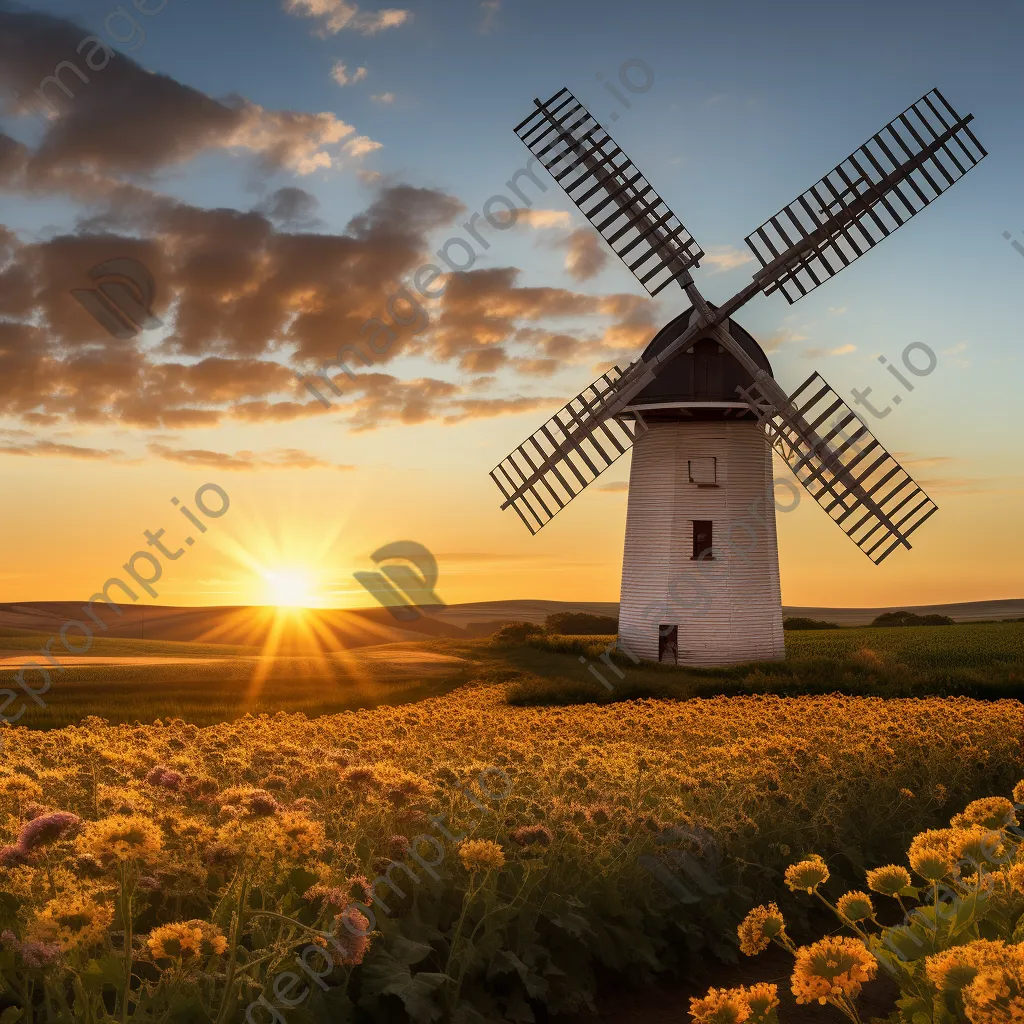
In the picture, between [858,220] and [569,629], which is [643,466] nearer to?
[858,220]

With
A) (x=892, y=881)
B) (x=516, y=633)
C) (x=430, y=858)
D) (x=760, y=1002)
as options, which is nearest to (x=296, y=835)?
(x=760, y=1002)

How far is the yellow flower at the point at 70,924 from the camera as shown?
11.5 ft

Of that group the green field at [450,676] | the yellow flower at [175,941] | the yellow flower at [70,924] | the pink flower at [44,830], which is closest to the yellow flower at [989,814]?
the yellow flower at [175,941]

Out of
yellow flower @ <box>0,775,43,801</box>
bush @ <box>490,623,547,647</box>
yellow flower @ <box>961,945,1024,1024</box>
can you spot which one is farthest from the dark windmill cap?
yellow flower @ <box>961,945,1024,1024</box>

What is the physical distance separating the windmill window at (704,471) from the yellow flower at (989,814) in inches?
787

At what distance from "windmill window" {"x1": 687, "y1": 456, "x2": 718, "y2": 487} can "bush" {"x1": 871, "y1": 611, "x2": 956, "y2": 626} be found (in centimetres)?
2530

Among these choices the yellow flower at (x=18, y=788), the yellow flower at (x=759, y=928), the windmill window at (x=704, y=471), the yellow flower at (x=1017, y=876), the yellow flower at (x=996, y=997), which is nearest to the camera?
the yellow flower at (x=996, y=997)

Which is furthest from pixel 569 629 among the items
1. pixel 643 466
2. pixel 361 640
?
pixel 643 466

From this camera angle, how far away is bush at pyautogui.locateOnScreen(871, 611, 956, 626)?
46.4 m

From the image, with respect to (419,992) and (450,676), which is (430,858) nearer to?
(419,992)

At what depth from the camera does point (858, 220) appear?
83.8 ft

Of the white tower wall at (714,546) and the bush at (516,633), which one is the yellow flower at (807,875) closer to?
the white tower wall at (714,546)

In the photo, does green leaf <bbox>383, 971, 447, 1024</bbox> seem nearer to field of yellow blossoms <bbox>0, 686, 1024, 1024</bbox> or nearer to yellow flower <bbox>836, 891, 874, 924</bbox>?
field of yellow blossoms <bbox>0, 686, 1024, 1024</bbox>

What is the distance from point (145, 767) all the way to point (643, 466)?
20.0m
